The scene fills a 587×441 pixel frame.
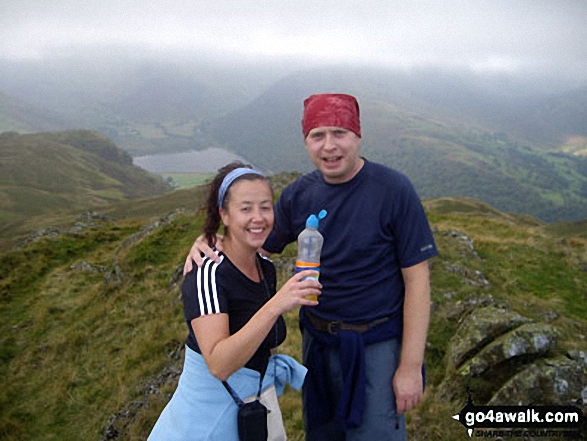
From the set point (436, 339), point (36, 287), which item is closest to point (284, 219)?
point (436, 339)

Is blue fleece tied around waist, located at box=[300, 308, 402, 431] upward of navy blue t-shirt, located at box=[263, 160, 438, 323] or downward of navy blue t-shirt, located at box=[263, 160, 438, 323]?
downward

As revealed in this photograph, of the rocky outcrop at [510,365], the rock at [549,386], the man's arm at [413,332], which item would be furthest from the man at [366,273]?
the rocky outcrop at [510,365]

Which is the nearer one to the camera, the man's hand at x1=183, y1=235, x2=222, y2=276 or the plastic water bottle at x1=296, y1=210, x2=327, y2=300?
the plastic water bottle at x1=296, y1=210, x2=327, y2=300

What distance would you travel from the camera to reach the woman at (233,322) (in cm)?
293

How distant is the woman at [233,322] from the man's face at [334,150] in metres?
0.65

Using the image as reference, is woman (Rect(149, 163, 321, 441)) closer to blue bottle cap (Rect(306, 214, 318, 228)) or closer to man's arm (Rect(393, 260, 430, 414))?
blue bottle cap (Rect(306, 214, 318, 228))

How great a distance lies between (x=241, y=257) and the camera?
355 cm

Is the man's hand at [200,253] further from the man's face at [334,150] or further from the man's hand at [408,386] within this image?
the man's hand at [408,386]

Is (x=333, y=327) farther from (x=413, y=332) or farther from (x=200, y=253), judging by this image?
(x=200, y=253)

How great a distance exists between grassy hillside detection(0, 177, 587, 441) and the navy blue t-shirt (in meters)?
1.60

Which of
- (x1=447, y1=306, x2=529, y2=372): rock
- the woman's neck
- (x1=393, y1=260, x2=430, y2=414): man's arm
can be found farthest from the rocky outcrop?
the woman's neck

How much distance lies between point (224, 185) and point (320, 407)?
9.12 feet

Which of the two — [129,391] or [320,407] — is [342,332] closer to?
[320,407]

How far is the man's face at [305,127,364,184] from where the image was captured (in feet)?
12.4
